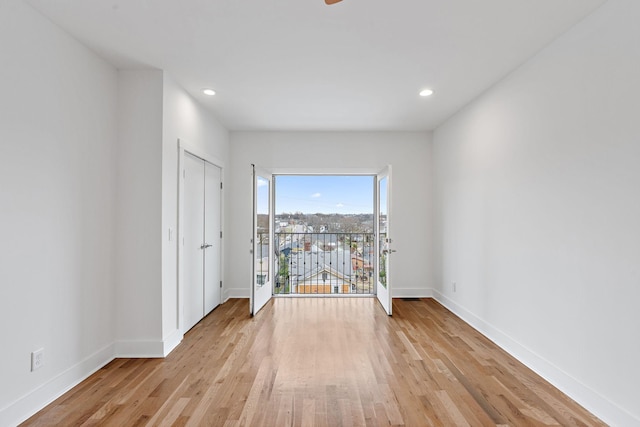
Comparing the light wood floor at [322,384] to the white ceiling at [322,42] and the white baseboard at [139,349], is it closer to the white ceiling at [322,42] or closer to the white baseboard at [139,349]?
the white baseboard at [139,349]

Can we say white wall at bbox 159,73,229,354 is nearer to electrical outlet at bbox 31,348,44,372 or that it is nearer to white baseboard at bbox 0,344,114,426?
white baseboard at bbox 0,344,114,426

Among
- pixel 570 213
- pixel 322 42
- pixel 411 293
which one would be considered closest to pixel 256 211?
pixel 322 42

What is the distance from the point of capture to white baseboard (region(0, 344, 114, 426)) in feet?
6.30

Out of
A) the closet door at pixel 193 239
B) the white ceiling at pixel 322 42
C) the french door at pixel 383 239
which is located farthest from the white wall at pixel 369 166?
the white ceiling at pixel 322 42

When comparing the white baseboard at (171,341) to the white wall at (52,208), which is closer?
the white wall at (52,208)

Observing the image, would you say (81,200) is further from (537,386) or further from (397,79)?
(537,386)

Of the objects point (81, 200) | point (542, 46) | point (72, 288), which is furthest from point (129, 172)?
point (542, 46)

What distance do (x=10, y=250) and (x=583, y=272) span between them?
3728 mm

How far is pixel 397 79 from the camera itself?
3100mm

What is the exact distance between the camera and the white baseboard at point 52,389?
1.92m

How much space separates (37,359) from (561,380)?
12.1 ft

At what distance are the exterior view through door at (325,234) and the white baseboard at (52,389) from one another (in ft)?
8.88

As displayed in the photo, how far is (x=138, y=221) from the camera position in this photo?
287cm

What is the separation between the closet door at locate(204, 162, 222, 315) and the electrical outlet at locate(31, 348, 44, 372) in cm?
196
